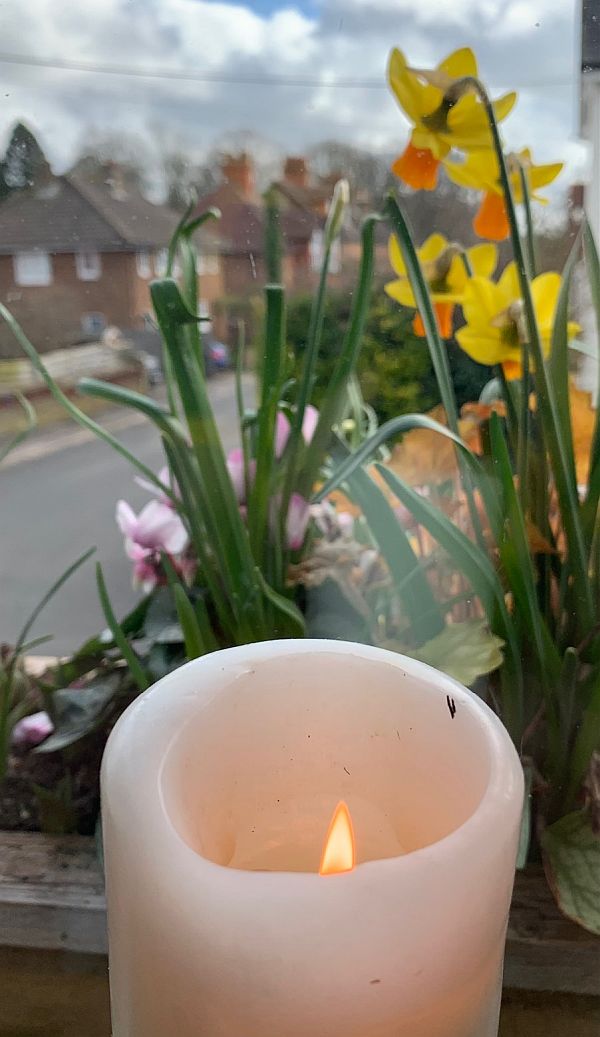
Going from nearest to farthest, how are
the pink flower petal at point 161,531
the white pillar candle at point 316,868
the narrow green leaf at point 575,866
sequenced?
1. the white pillar candle at point 316,868
2. the narrow green leaf at point 575,866
3. the pink flower petal at point 161,531

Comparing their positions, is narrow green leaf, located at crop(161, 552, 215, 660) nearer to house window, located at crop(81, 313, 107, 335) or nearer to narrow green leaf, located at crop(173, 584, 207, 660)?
narrow green leaf, located at crop(173, 584, 207, 660)

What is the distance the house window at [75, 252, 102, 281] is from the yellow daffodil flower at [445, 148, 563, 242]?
16cm

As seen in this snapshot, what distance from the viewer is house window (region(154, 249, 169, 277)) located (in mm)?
385

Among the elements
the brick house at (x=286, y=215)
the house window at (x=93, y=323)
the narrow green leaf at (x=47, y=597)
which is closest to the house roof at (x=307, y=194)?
the brick house at (x=286, y=215)

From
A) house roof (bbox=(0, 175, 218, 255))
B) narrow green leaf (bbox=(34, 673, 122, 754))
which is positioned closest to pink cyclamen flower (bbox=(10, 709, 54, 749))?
narrow green leaf (bbox=(34, 673, 122, 754))

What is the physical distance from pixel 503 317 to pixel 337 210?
0.09 m

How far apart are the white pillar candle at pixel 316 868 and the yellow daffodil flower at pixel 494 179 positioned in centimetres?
22

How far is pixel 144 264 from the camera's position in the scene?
0.39 meters

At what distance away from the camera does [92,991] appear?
1.11 ft

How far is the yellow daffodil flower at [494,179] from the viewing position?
0.35 m

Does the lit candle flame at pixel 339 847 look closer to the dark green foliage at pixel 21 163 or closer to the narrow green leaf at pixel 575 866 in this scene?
the narrow green leaf at pixel 575 866

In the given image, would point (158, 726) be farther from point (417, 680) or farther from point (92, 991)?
point (92, 991)

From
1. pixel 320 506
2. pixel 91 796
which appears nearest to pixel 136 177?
pixel 320 506

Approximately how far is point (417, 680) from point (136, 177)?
27cm
